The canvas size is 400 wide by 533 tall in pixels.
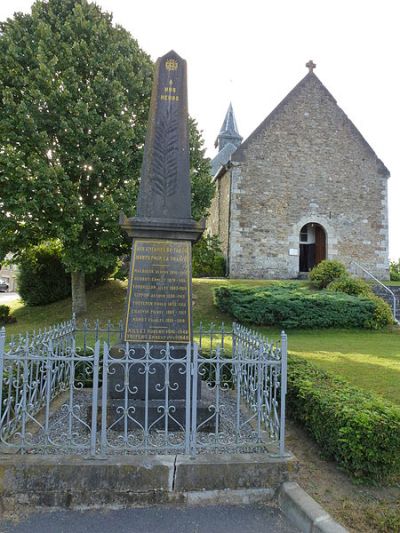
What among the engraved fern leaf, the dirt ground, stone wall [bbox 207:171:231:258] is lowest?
the dirt ground

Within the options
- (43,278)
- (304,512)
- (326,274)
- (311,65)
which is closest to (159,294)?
(304,512)

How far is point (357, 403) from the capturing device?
3.96 meters

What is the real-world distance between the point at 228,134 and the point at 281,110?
19.2 m

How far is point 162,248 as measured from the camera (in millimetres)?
5074

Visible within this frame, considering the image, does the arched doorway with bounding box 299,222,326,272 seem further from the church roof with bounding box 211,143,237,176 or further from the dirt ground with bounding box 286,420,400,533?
the dirt ground with bounding box 286,420,400,533

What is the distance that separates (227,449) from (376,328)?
1047 cm

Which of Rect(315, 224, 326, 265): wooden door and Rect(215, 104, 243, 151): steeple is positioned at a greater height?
Rect(215, 104, 243, 151): steeple

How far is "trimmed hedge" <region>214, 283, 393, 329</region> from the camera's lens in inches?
504

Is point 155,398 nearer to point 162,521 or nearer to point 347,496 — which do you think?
point 162,521

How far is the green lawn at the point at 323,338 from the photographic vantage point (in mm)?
6660

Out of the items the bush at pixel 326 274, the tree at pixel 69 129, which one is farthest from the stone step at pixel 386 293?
the tree at pixel 69 129

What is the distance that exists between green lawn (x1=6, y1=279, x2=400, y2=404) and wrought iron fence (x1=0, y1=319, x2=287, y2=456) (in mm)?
2136

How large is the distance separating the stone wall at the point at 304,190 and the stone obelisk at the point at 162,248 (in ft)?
45.3

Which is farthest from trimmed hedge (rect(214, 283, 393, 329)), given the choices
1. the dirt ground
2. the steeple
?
the steeple
